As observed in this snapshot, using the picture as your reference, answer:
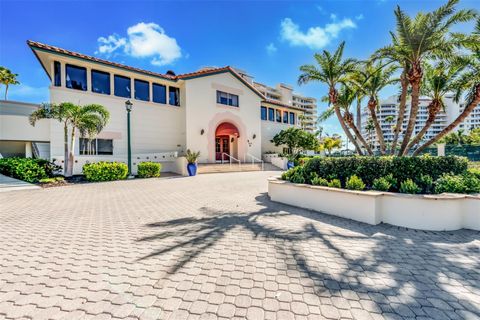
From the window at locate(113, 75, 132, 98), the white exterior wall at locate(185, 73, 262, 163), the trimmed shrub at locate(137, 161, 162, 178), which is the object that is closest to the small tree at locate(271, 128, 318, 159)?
the white exterior wall at locate(185, 73, 262, 163)

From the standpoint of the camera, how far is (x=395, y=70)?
11.6 meters

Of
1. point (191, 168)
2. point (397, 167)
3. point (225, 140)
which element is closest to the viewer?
point (397, 167)

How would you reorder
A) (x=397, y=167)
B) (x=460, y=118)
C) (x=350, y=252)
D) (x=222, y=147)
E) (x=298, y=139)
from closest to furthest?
(x=350, y=252) < (x=397, y=167) < (x=460, y=118) < (x=222, y=147) < (x=298, y=139)

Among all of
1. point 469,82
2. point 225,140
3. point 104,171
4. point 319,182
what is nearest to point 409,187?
point 319,182

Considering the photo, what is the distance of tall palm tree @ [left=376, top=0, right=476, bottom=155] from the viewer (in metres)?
8.09

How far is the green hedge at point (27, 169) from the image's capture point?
40.5 ft

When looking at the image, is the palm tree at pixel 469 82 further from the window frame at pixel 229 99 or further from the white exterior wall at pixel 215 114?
the window frame at pixel 229 99

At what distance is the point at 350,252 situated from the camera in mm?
4082

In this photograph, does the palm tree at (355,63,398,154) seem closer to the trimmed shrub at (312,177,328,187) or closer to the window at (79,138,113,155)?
the trimmed shrub at (312,177,328,187)

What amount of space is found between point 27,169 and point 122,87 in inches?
352

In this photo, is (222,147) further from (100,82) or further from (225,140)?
(100,82)

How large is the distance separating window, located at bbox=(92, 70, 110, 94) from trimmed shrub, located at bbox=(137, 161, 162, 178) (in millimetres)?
6911

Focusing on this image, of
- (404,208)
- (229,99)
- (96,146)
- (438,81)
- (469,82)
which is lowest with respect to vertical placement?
(404,208)

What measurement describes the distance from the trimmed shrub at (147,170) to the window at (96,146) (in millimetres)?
3952
